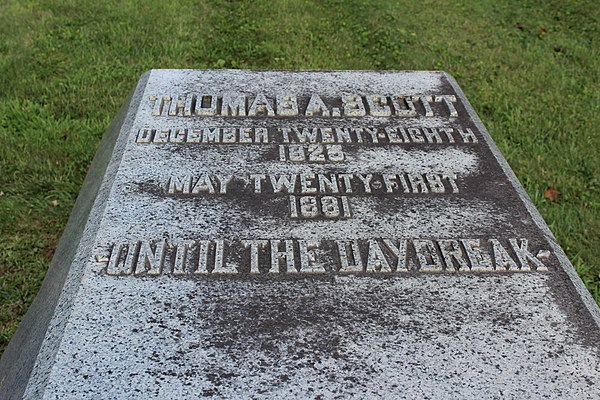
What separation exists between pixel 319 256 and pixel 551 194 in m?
2.30

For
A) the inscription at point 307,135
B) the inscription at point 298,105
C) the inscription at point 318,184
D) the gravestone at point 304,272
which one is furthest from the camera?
the inscription at point 298,105

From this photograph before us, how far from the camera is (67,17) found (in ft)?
20.5

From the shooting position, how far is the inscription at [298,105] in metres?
2.95

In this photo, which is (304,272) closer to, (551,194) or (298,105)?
(298,105)

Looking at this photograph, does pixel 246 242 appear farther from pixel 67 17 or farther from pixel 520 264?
pixel 67 17

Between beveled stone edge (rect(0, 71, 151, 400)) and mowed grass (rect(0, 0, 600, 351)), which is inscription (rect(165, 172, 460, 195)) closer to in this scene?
beveled stone edge (rect(0, 71, 151, 400))

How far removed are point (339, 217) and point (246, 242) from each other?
327 millimetres

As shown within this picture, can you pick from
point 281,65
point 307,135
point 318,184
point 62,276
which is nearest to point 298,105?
point 307,135

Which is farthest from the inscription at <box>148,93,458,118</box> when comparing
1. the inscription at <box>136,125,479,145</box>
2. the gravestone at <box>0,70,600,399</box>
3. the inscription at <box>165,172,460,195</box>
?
the inscription at <box>165,172,460,195</box>

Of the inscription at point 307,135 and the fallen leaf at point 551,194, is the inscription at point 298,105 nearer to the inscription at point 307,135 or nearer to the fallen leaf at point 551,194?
the inscription at point 307,135

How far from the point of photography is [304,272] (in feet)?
6.70

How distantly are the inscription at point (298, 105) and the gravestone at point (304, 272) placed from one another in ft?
0.04

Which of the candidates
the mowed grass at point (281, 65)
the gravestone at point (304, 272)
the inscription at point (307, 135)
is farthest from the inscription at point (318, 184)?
the mowed grass at point (281, 65)

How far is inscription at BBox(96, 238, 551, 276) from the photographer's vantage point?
2.04 m
